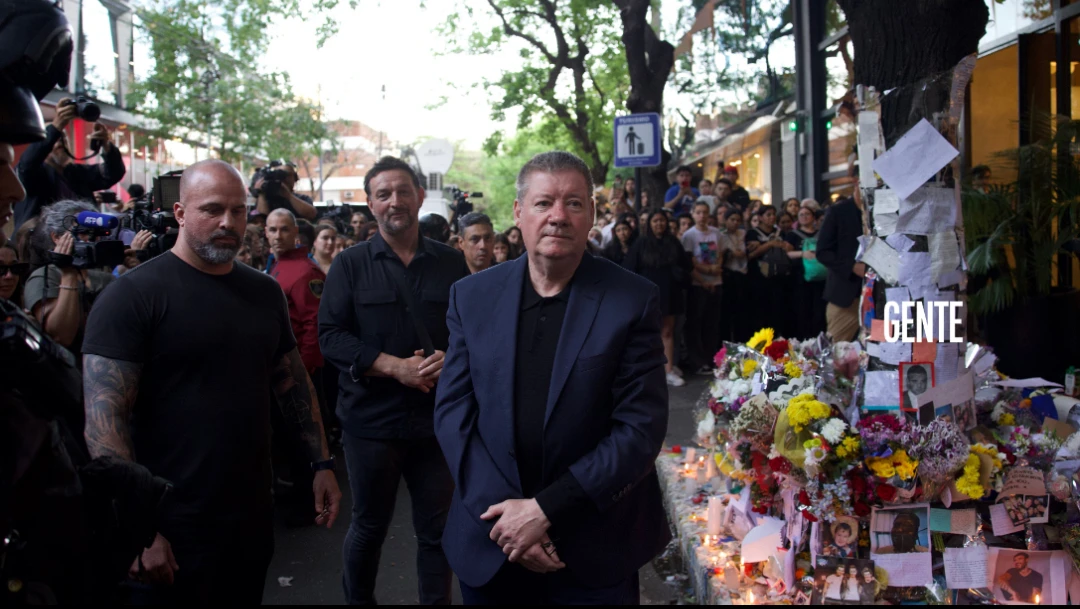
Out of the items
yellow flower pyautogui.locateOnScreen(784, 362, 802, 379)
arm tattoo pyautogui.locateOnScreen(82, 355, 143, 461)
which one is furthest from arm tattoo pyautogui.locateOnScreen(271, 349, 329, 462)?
yellow flower pyautogui.locateOnScreen(784, 362, 802, 379)

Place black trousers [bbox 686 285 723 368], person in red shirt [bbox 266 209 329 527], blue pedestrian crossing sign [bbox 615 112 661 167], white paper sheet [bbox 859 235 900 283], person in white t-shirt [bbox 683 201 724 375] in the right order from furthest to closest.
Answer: blue pedestrian crossing sign [bbox 615 112 661 167] → black trousers [bbox 686 285 723 368] → person in white t-shirt [bbox 683 201 724 375] → person in red shirt [bbox 266 209 329 527] → white paper sheet [bbox 859 235 900 283]

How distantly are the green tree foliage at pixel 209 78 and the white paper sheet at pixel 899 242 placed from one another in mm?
22247

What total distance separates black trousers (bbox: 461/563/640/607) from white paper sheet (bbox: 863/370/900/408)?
2152 millimetres

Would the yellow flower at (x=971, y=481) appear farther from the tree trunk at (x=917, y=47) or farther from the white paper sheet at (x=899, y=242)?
the tree trunk at (x=917, y=47)

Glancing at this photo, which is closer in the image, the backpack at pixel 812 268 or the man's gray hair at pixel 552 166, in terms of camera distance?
the man's gray hair at pixel 552 166

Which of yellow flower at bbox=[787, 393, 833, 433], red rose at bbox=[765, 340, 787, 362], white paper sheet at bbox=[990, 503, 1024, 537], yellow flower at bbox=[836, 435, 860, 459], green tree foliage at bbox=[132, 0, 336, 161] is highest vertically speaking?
green tree foliage at bbox=[132, 0, 336, 161]

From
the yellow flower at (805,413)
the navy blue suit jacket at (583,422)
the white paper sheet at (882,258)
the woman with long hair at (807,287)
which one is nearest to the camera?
the navy blue suit jacket at (583,422)

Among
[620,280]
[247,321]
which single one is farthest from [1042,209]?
[247,321]

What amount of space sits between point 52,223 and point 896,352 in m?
4.30

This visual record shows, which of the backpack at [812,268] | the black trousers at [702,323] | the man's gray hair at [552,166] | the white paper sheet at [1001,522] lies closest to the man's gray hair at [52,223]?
the man's gray hair at [552,166]

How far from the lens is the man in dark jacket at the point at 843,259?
25.7ft

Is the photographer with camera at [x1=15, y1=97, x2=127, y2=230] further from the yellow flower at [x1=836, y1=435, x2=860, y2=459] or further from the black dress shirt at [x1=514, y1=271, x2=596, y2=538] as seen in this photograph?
the yellow flower at [x1=836, y1=435, x2=860, y2=459]

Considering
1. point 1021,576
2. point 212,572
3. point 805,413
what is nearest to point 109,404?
point 212,572

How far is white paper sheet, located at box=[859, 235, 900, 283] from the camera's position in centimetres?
433
